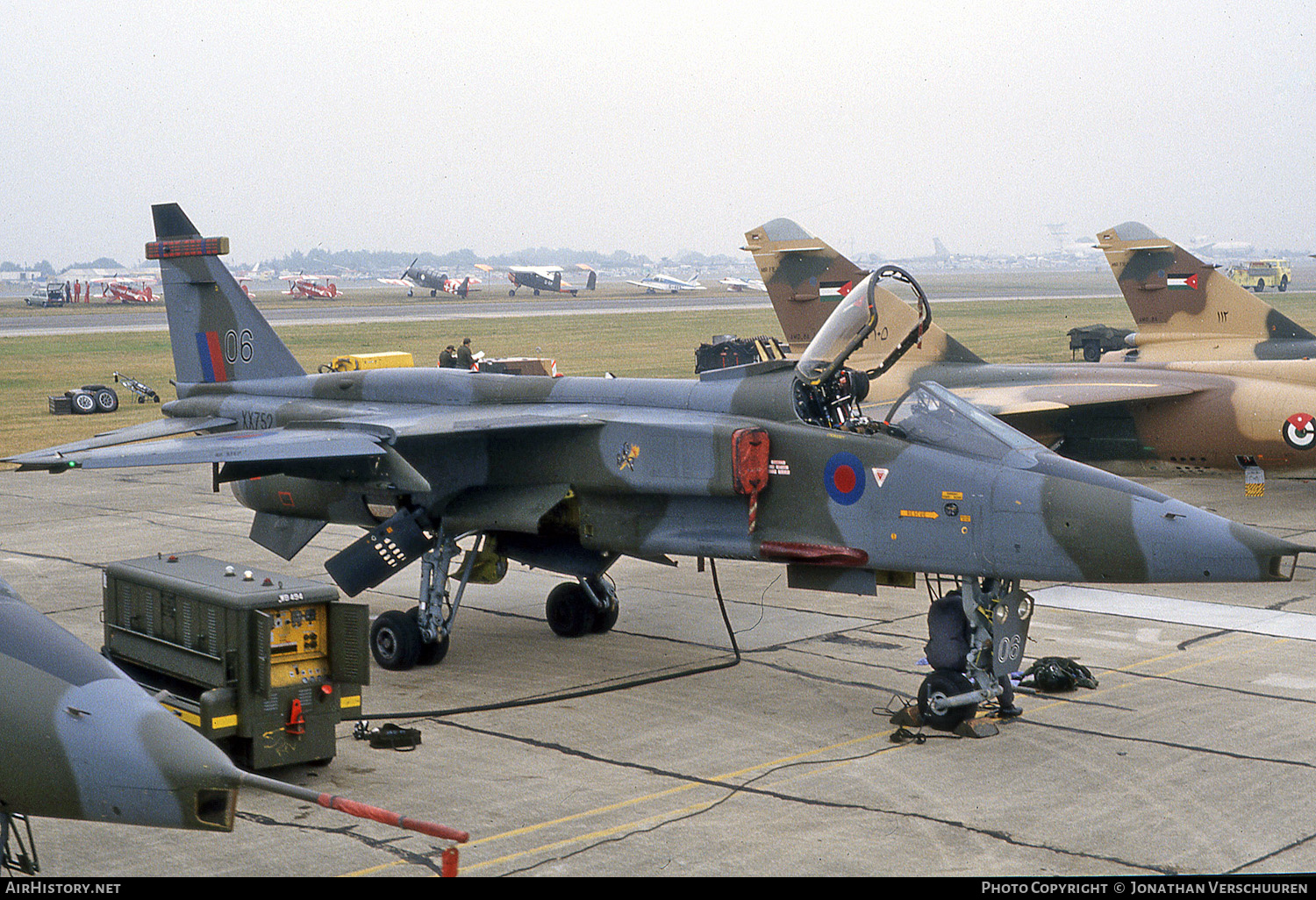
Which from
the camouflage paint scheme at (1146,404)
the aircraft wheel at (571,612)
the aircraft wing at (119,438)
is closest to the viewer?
the aircraft wing at (119,438)

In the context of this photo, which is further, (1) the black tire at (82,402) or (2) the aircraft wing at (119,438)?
(1) the black tire at (82,402)

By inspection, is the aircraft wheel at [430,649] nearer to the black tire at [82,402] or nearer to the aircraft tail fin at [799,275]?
the aircraft tail fin at [799,275]

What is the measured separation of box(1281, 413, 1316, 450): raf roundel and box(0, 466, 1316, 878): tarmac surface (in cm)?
312

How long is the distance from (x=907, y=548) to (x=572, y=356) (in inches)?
1634

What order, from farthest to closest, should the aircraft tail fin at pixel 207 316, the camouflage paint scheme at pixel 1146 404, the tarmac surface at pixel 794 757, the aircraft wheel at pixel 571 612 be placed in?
the camouflage paint scheme at pixel 1146 404 → the aircraft tail fin at pixel 207 316 → the aircraft wheel at pixel 571 612 → the tarmac surface at pixel 794 757

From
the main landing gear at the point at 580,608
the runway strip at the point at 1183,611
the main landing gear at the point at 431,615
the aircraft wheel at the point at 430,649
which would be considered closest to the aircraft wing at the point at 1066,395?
the runway strip at the point at 1183,611

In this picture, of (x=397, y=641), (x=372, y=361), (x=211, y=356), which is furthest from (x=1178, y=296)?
(x=372, y=361)

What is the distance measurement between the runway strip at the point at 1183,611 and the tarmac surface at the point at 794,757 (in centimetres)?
5

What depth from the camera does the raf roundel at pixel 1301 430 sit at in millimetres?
17781

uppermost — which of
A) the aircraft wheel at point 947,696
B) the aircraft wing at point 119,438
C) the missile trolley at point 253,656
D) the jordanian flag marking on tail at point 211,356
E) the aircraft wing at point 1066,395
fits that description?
the jordanian flag marking on tail at point 211,356

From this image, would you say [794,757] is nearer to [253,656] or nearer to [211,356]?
[253,656]

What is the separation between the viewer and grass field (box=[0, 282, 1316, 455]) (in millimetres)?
34469

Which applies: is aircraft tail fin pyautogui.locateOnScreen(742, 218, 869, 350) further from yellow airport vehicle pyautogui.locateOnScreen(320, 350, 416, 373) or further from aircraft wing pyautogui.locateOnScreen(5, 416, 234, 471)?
yellow airport vehicle pyautogui.locateOnScreen(320, 350, 416, 373)

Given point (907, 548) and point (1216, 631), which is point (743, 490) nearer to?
point (907, 548)
